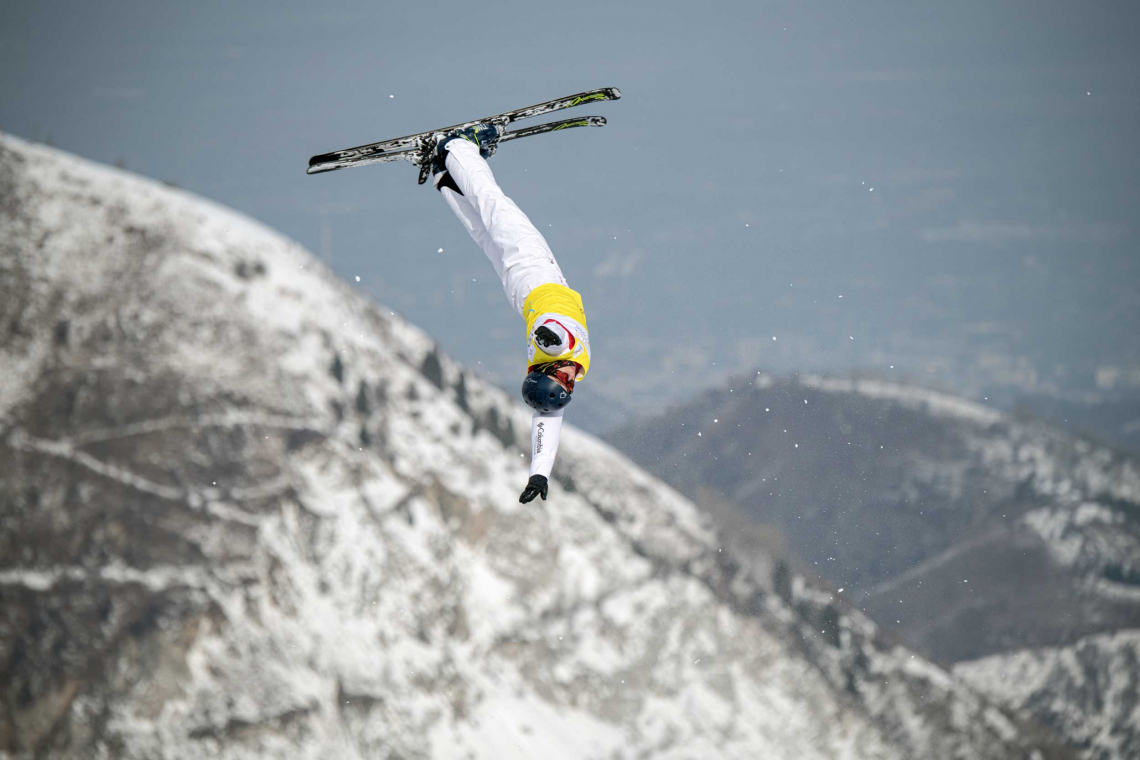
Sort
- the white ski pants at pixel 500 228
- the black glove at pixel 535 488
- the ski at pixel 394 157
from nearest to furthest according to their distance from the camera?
the black glove at pixel 535 488 → the white ski pants at pixel 500 228 → the ski at pixel 394 157

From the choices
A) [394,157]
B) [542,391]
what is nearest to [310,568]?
[394,157]

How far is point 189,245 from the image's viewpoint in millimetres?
102125

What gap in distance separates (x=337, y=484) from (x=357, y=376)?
1705 cm

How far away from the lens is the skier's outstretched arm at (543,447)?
11.0 metres

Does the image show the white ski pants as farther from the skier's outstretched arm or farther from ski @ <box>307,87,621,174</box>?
the skier's outstretched arm

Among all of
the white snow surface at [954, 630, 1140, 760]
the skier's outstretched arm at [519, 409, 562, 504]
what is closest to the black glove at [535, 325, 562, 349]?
the skier's outstretched arm at [519, 409, 562, 504]

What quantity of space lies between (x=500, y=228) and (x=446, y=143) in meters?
2.24

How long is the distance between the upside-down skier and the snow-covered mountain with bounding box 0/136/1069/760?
212ft

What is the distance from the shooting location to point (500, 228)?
1255 centimetres

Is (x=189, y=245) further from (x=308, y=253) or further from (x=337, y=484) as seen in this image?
(x=337, y=484)

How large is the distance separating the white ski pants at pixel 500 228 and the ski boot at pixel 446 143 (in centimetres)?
14

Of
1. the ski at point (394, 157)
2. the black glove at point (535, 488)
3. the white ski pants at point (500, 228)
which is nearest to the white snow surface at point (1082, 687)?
the ski at point (394, 157)

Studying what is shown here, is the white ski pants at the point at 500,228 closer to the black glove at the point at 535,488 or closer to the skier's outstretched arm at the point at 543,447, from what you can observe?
the skier's outstretched arm at the point at 543,447

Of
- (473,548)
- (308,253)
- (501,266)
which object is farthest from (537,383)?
(308,253)
